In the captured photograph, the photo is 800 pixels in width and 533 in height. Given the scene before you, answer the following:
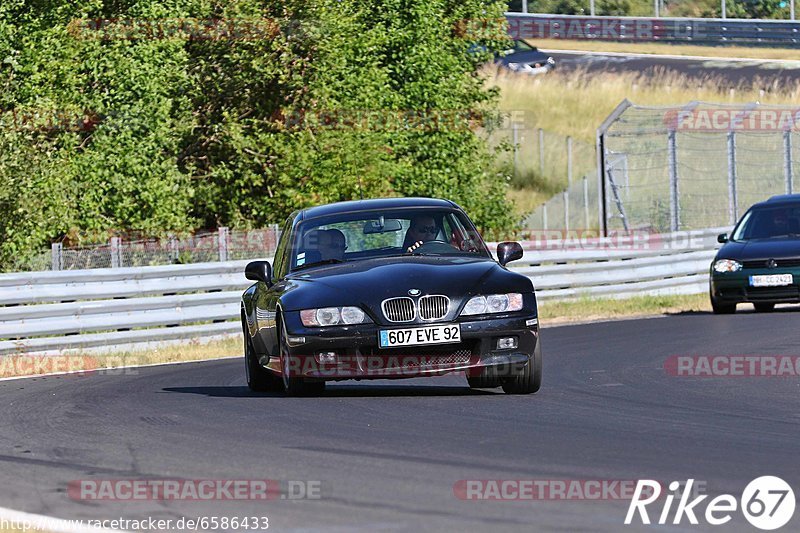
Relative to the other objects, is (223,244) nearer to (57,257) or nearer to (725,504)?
(57,257)

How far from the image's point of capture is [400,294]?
10.4 metres

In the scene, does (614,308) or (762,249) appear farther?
(614,308)

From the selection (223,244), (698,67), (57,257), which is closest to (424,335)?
(57,257)

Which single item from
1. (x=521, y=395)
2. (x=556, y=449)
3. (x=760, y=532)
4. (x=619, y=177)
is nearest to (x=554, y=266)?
(x=521, y=395)

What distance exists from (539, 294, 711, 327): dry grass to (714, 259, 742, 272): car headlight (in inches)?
77.4

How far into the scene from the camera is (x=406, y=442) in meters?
8.24

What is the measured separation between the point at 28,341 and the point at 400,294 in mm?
→ 8323

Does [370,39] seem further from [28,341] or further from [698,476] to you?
[698,476]

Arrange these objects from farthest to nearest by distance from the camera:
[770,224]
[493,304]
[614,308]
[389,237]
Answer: [614,308] → [770,224] → [389,237] → [493,304]

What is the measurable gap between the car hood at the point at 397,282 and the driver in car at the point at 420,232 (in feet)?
1.70

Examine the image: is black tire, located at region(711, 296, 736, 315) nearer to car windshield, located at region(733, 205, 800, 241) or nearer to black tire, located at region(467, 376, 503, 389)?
car windshield, located at region(733, 205, 800, 241)

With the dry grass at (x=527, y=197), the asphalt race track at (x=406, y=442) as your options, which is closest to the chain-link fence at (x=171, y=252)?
the asphalt race track at (x=406, y=442)

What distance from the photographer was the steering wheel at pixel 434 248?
38.0 feet

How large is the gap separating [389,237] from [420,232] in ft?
0.86
